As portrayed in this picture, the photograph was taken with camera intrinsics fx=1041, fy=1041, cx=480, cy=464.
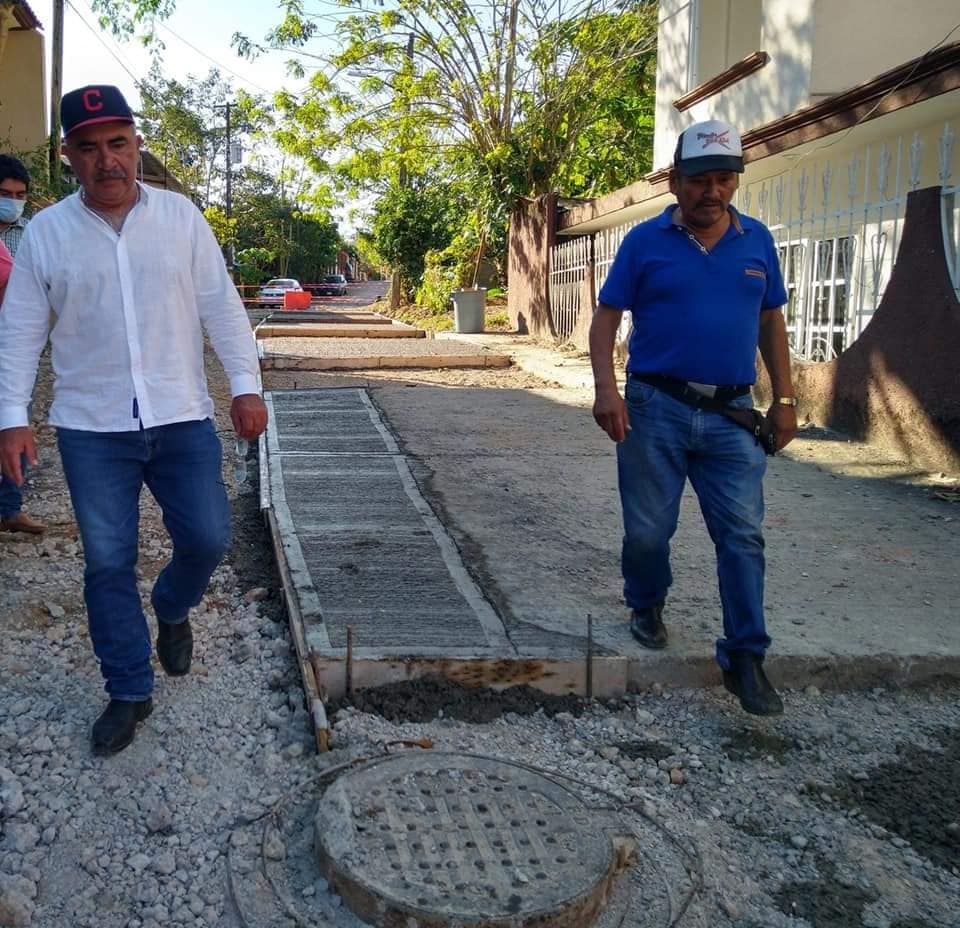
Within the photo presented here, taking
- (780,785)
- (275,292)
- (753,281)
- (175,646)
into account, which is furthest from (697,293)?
(275,292)

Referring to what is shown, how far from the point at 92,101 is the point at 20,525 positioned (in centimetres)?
289

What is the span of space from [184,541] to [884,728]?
2.35 m

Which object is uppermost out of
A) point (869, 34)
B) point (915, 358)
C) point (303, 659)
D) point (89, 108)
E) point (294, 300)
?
point (869, 34)

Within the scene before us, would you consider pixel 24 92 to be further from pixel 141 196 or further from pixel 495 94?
pixel 141 196

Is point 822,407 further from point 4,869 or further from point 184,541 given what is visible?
point 4,869

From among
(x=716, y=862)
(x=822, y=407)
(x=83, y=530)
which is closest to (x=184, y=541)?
(x=83, y=530)

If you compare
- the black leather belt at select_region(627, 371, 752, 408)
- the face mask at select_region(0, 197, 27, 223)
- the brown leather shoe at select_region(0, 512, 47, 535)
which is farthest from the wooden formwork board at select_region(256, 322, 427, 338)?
the black leather belt at select_region(627, 371, 752, 408)

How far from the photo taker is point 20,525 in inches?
206

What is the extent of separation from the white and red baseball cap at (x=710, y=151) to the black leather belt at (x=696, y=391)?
2.22 feet

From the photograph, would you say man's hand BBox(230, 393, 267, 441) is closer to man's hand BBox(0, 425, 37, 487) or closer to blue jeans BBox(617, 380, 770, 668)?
man's hand BBox(0, 425, 37, 487)

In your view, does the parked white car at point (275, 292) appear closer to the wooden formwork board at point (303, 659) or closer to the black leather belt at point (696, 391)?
the wooden formwork board at point (303, 659)

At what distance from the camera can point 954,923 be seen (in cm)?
243

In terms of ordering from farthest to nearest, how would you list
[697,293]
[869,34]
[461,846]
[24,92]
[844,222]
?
1. [24,92]
2. [869,34]
3. [844,222]
4. [697,293]
5. [461,846]

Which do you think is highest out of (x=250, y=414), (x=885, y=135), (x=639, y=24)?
(x=639, y=24)
